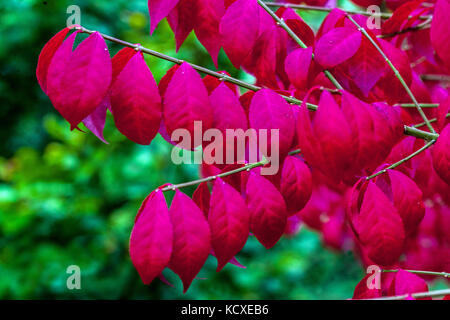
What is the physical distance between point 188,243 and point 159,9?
37 centimetres

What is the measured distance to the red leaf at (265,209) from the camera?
738 mm

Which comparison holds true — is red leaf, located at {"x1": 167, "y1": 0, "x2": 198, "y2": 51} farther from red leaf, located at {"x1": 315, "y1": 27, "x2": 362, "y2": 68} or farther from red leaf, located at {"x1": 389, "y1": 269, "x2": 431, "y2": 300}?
red leaf, located at {"x1": 389, "y1": 269, "x2": 431, "y2": 300}

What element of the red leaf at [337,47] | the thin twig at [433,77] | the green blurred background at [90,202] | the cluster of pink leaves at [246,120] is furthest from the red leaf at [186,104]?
the green blurred background at [90,202]

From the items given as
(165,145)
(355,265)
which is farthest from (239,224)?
(355,265)

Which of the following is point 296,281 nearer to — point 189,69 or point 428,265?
point 428,265

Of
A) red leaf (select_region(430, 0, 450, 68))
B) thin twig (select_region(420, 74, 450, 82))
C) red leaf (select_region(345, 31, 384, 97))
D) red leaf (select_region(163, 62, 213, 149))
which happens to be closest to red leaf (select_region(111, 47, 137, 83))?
red leaf (select_region(163, 62, 213, 149))

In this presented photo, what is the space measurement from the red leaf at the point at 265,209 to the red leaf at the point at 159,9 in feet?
0.96

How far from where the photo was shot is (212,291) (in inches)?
101

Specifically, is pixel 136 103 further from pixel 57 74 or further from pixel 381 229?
pixel 381 229

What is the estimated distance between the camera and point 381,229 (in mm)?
715

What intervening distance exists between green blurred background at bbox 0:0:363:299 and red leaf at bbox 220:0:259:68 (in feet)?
4.76

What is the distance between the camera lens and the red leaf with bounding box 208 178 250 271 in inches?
28.2

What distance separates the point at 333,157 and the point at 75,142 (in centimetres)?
202

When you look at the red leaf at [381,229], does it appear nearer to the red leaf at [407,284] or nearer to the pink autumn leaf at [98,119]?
the red leaf at [407,284]
